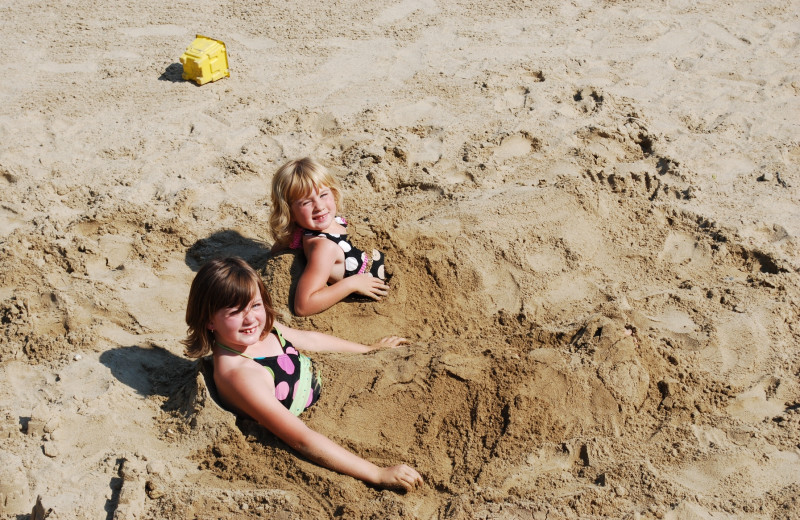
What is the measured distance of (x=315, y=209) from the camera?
368cm

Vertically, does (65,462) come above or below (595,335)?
below

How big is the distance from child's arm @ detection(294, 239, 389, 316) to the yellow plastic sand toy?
2.49 meters

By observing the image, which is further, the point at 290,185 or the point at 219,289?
the point at 290,185

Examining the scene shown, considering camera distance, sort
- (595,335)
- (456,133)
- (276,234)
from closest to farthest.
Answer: (595,335) → (276,234) → (456,133)

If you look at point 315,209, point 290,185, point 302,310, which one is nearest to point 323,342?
point 302,310

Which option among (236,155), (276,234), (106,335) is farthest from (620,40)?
(106,335)

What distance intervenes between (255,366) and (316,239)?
947mm

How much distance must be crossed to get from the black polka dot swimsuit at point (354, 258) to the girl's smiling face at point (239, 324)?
0.87 metres

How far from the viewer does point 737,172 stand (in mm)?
4691

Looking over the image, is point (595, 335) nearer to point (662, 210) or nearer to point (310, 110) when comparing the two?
point (662, 210)

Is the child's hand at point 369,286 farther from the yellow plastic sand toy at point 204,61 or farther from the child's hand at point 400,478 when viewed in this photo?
the yellow plastic sand toy at point 204,61

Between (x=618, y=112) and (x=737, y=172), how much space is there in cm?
93

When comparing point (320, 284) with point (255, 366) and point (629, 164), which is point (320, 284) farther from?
point (629, 164)

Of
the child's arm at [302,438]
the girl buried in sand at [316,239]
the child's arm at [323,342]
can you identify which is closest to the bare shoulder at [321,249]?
the girl buried in sand at [316,239]
